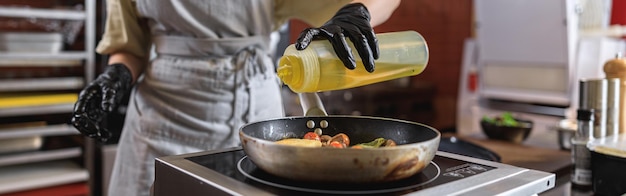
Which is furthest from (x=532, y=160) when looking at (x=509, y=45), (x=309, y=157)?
(x=509, y=45)

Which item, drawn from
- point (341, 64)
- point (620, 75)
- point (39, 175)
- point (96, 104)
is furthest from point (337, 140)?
point (39, 175)

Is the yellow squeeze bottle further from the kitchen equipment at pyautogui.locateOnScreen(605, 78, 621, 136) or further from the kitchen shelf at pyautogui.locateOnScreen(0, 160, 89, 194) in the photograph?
the kitchen shelf at pyautogui.locateOnScreen(0, 160, 89, 194)

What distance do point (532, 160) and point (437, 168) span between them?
813 millimetres

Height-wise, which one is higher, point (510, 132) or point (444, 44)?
point (444, 44)

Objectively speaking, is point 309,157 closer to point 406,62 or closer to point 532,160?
point 406,62

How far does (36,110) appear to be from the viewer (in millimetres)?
2484

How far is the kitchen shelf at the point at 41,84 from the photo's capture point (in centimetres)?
241

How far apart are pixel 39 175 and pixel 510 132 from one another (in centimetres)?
200

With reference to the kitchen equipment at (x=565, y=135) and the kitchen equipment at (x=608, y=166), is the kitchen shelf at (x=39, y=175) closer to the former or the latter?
the kitchen equipment at (x=565, y=135)

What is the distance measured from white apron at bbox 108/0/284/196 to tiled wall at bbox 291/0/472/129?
3259mm

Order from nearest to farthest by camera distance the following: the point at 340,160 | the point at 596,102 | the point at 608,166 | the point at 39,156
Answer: the point at 340,160
the point at 608,166
the point at 596,102
the point at 39,156

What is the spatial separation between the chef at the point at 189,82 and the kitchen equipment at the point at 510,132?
78 cm

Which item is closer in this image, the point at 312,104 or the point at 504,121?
the point at 312,104

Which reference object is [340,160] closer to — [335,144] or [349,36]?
[335,144]
